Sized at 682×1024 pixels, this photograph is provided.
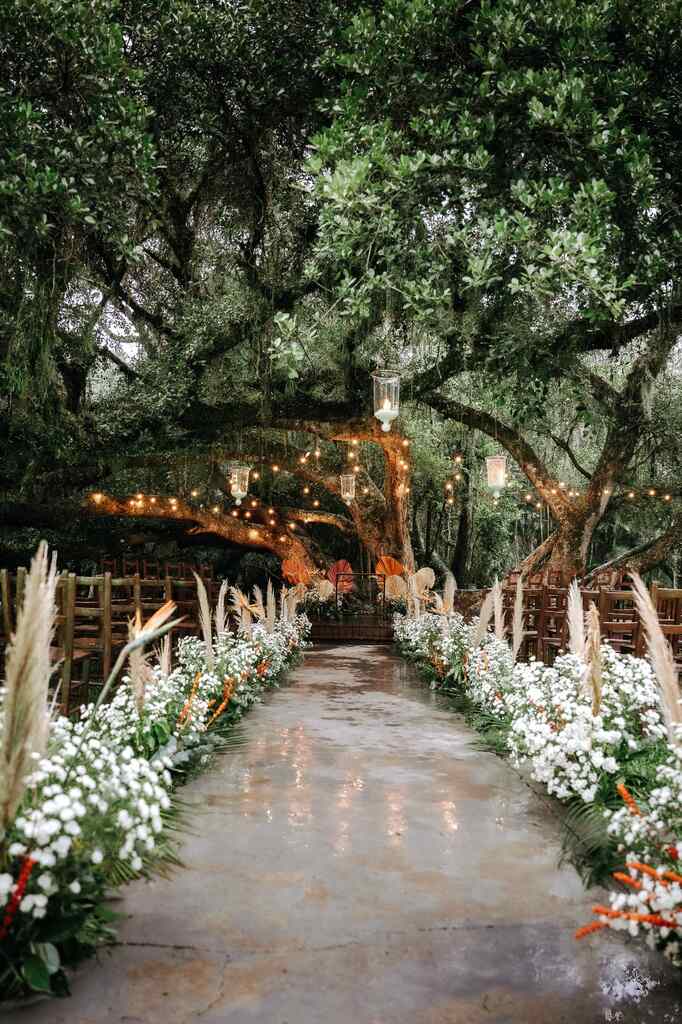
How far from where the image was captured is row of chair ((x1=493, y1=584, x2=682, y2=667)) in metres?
6.09

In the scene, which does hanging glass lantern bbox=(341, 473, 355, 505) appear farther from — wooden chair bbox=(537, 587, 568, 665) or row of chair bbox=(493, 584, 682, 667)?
wooden chair bbox=(537, 587, 568, 665)

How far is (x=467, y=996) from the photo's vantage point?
2.18 m

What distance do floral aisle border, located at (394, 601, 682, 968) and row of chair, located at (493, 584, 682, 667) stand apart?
0.94m

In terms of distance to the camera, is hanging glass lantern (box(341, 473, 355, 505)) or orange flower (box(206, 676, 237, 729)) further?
hanging glass lantern (box(341, 473, 355, 505))

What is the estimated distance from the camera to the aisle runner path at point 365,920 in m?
2.13

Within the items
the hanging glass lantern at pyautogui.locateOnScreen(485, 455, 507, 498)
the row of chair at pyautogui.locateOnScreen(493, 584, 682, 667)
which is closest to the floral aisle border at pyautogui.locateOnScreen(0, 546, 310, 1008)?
the row of chair at pyautogui.locateOnScreen(493, 584, 682, 667)

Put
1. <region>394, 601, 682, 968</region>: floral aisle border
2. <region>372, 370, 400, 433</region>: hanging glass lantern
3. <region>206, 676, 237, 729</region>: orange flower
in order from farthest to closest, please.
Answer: <region>372, 370, 400, 433</region>: hanging glass lantern < <region>206, 676, 237, 729</region>: orange flower < <region>394, 601, 682, 968</region>: floral aisle border

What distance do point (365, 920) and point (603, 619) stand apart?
4482 millimetres

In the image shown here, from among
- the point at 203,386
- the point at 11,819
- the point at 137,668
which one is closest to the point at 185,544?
the point at 203,386

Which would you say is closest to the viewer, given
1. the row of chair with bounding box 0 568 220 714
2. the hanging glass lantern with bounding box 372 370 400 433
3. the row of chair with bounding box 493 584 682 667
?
the row of chair with bounding box 0 568 220 714

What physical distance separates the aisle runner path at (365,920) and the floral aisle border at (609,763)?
0.63ft

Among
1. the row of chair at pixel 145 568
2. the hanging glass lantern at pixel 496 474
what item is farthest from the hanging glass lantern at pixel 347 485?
the hanging glass lantern at pixel 496 474

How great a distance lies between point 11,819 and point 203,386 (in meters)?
9.62

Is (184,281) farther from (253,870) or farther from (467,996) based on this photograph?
(467,996)
